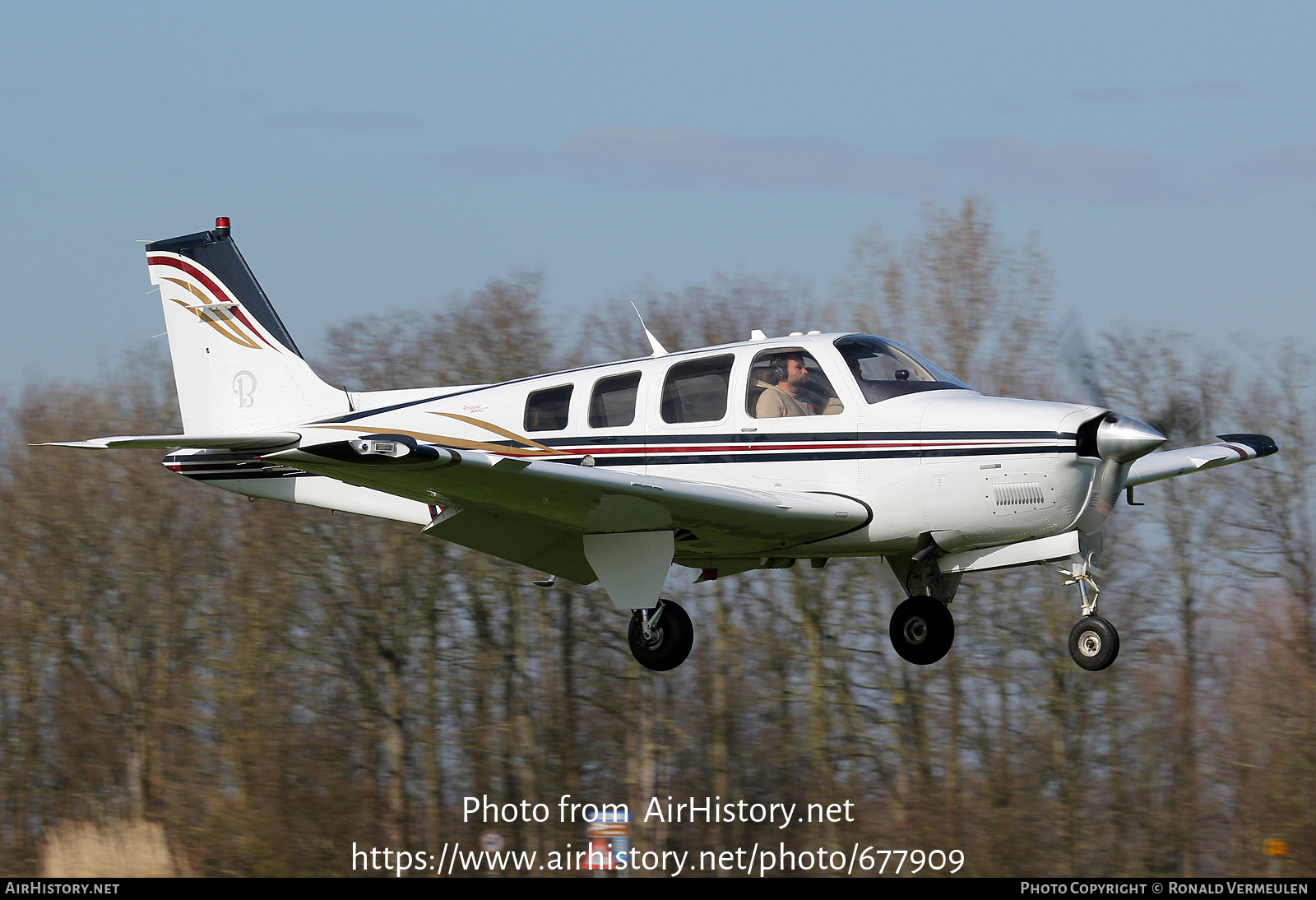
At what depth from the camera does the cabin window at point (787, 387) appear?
36.7ft

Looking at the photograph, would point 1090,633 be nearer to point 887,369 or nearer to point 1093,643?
point 1093,643

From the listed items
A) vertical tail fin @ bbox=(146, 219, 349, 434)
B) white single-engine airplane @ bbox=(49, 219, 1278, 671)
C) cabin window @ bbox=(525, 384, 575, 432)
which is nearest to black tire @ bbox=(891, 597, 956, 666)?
white single-engine airplane @ bbox=(49, 219, 1278, 671)

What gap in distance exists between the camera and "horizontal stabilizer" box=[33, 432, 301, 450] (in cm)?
969

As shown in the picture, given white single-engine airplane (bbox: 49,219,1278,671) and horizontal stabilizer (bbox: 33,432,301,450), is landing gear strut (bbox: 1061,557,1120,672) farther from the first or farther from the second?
horizontal stabilizer (bbox: 33,432,301,450)

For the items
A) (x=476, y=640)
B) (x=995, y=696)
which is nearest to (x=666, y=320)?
(x=476, y=640)

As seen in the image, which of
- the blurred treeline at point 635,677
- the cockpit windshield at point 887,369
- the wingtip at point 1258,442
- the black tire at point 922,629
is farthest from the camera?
the blurred treeline at point 635,677

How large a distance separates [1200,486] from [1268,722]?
14.5 feet

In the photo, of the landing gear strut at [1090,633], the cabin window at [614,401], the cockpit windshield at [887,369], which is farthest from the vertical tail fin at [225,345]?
the landing gear strut at [1090,633]

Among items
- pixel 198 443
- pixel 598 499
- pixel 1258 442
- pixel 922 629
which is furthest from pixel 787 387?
pixel 1258 442

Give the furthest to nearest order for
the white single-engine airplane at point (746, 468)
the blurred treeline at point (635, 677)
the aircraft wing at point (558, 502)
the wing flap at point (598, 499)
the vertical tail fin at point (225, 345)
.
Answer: the blurred treeline at point (635, 677) < the vertical tail fin at point (225, 345) < the white single-engine airplane at point (746, 468) < the wing flap at point (598, 499) < the aircraft wing at point (558, 502)

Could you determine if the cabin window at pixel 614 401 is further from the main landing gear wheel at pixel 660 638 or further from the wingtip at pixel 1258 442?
the wingtip at pixel 1258 442

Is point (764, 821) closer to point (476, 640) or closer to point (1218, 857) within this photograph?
point (476, 640)

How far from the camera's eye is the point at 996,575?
24.4 meters

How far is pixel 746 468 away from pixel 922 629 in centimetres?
223
